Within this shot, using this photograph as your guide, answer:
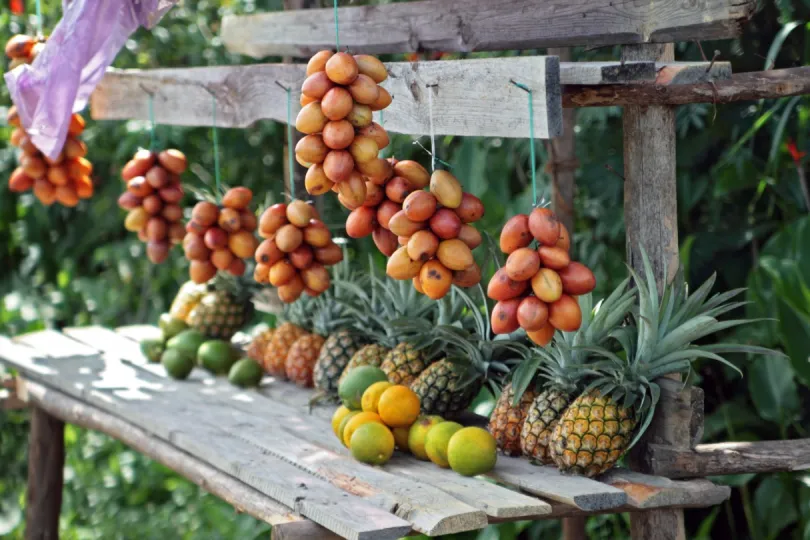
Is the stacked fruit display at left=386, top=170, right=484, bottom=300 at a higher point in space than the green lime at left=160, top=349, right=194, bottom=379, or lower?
higher

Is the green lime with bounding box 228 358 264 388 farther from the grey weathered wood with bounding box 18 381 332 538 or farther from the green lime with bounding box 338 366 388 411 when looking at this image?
the green lime with bounding box 338 366 388 411

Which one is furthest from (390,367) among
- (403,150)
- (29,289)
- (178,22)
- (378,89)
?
(29,289)

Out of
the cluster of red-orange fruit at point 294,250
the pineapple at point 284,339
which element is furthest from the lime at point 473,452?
the pineapple at point 284,339

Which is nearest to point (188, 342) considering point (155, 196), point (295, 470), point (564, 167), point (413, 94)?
point (155, 196)

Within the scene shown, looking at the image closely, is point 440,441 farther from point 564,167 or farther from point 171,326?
point 171,326

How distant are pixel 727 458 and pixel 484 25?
148cm

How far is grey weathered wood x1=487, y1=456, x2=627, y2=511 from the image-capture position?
2.78 meters

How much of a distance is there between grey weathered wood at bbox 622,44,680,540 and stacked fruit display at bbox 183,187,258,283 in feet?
4.99

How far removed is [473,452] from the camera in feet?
9.77

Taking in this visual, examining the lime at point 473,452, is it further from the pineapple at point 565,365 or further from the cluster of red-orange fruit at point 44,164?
the cluster of red-orange fruit at point 44,164

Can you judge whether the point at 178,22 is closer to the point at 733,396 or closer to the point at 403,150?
the point at 403,150

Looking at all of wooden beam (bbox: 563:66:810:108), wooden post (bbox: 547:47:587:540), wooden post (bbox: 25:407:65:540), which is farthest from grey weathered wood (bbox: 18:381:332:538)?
wooden post (bbox: 547:47:587:540)

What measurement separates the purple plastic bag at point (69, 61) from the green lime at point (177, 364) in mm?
964

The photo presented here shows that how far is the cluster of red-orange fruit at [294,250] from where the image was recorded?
3.39 metres
